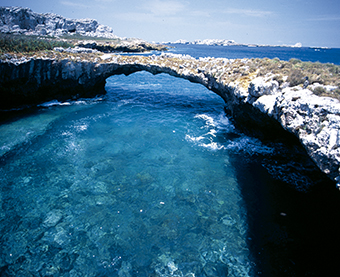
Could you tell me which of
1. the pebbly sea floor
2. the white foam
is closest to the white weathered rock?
the pebbly sea floor

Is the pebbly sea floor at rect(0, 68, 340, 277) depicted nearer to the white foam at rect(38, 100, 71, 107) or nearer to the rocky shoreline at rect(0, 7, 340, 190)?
the rocky shoreline at rect(0, 7, 340, 190)

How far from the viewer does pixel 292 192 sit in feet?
45.0

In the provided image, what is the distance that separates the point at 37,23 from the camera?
378 feet

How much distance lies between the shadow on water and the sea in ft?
0.19

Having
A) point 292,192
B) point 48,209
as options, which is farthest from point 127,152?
point 292,192

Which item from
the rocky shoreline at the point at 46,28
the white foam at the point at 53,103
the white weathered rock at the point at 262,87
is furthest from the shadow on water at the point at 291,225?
the rocky shoreline at the point at 46,28

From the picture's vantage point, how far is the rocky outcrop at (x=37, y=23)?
94944 mm

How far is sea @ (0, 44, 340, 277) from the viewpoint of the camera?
362 inches

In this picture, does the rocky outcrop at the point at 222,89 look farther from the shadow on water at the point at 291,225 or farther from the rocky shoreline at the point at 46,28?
the rocky shoreline at the point at 46,28

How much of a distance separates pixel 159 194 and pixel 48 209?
24.3 feet

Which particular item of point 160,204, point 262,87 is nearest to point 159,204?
point 160,204

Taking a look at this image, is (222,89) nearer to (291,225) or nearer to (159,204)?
(291,225)

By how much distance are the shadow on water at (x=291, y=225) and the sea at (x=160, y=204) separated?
58 mm

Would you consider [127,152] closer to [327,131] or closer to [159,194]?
[159,194]
